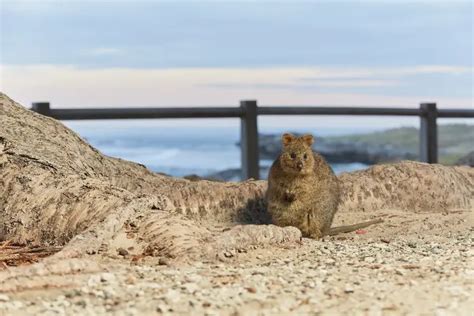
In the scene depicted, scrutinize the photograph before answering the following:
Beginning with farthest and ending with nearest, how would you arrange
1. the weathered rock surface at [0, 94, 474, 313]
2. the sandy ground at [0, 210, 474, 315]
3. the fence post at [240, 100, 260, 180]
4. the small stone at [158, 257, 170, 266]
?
the fence post at [240, 100, 260, 180] → the small stone at [158, 257, 170, 266] → the weathered rock surface at [0, 94, 474, 313] → the sandy ground at [0, 210, 474, 315]

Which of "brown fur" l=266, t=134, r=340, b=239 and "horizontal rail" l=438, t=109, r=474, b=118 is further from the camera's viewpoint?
"horizontal rail" l=438, t=109, r=474, b=118

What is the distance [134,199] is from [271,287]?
6.92 ft

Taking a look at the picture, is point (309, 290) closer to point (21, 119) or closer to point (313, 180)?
point (313, 180)

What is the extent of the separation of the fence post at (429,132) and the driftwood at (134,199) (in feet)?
11.3

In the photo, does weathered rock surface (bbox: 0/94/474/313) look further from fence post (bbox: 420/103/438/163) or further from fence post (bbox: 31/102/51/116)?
fence post (bbox: 420/103/438/163)

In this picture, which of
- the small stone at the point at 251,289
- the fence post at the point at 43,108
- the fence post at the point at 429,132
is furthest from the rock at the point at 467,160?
the small stone at the point at 251,289

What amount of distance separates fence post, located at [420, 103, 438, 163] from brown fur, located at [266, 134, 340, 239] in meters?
7.11

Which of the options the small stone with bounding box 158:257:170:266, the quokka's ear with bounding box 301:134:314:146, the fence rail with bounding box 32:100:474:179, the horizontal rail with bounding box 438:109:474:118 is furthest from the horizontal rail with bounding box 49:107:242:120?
the small stone with bounding box 158:257:170:266

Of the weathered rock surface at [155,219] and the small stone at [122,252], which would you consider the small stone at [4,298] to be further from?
the small stone at [122,252]

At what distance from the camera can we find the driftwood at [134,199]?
19.5 feet

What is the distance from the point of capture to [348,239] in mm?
7941

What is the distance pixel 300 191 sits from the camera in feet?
25.8

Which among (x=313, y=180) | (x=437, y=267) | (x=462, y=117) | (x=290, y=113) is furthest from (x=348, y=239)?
(x=462, y=117)

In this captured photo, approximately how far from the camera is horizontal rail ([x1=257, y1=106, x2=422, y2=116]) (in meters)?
Result: 12.4
